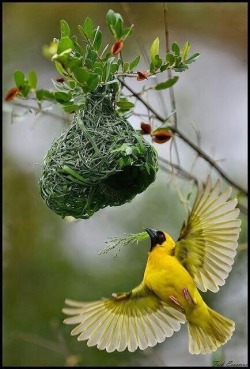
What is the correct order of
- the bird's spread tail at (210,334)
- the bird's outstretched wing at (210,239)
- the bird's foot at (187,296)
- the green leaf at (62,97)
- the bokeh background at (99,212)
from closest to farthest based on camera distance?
the green leaf at (62,97) < the bird's outstretched wing at (210,239) < the bird's foot at (187,296) < the bird's spread tail at (210,334) < the bokeh background at (99,212)

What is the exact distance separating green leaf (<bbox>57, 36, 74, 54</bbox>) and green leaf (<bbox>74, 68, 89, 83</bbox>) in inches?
2.5

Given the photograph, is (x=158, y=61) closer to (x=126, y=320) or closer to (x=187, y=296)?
(x=187, y=296)

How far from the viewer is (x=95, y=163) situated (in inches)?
81.5

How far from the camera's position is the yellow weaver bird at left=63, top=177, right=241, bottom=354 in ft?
6.77

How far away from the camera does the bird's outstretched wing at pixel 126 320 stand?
227 centimetres

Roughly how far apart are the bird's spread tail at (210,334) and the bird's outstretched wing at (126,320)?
0.06 metres

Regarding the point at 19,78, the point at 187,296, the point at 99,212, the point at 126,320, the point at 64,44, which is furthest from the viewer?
the point at 99,212

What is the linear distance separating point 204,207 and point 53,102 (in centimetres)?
51

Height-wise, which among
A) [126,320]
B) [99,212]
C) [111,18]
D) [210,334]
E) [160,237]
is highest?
[111,18]

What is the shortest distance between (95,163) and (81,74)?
29 centimetres

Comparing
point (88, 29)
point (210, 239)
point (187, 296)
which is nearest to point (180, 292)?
point (187, 296)

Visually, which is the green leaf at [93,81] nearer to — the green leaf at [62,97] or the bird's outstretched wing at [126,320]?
the green leaf at [62,97]

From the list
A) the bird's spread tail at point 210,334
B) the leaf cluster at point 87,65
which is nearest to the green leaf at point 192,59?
the leaf cluster at point 87,65

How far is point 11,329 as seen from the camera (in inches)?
185
